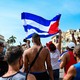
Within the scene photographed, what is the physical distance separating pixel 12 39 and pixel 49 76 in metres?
155

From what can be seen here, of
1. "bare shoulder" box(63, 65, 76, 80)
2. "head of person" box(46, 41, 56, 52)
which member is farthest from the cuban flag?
"bare shoulder" box(63, 65, 76, 80)

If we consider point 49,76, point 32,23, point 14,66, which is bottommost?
point 49,76

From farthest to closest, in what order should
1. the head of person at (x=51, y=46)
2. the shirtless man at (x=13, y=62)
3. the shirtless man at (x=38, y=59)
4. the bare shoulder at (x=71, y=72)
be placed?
the head of person at (x=51, y=46), the shirtless man at (x=38, y=59), the bare shoulder at (x=71, y=72), the shirtless man at (x=13, y=62)

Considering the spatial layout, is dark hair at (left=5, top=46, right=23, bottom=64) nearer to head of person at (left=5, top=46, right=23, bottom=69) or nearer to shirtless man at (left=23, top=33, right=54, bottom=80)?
head of person at (left=5, top=46, right=23, bottom=69)

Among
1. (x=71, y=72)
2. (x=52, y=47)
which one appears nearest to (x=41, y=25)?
(x=52, y=47)

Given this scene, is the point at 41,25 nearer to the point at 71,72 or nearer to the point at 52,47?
the point at 52,47

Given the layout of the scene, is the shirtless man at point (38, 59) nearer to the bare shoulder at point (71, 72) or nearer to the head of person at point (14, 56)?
the bare shoulder at point (71, 72)

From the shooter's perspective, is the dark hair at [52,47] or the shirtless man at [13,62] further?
the dark hair at [52,47]

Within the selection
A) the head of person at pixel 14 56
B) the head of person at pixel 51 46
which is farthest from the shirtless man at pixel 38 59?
the head of person at pixel 14 56

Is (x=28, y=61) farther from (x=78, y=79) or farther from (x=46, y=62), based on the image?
(x=78, y=79)

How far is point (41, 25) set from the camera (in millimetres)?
11391

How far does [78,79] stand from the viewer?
16.3 feet

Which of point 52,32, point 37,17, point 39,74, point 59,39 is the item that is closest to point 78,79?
point 39,74

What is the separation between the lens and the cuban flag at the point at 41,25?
418 inches
